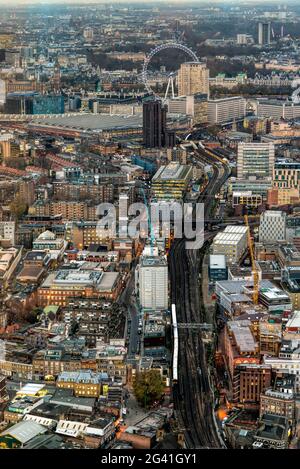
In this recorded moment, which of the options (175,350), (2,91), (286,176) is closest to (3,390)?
(175,350)

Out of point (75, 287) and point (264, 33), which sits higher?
point (264, 33)

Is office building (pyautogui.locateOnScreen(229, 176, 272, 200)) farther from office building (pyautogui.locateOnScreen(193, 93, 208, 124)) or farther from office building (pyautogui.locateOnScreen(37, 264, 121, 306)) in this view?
office building (pyautogui.locateOnScreen(193, 93, 208, 124))

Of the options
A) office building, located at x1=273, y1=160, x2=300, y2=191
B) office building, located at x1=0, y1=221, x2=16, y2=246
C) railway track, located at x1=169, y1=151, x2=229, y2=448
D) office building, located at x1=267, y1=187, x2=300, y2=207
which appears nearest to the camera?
railway track, located at x1=169, y1=151, x2=229, y2=448

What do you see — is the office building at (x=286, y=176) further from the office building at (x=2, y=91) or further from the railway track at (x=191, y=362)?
the office building at (x=2, y=91)

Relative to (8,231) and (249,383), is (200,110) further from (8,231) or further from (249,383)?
(249,383)

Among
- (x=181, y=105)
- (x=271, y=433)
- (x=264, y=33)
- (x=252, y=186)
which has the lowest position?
(x=271, y=433)

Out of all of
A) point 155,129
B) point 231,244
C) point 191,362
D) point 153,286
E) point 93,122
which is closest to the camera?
point 191,362

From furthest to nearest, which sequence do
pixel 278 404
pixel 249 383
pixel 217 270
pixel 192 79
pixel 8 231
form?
pixel 192 79, pixel 8 231, pixel 217 270, pixel 249 383, pixel 278 404

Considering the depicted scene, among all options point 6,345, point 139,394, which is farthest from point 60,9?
point 139,394

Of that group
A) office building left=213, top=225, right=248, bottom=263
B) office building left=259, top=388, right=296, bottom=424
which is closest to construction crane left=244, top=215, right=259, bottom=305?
office building left=213, top=225, right=248, bottom=263
